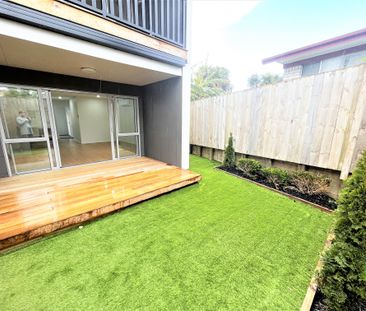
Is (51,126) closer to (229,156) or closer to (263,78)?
(229,156)

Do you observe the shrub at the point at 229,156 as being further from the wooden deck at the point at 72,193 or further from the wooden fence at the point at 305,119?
the wooden deck at the point at 72,193

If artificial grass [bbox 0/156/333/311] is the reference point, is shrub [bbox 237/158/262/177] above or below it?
above

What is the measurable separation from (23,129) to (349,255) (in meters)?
5.86

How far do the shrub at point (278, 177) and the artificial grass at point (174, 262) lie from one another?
0.85 m

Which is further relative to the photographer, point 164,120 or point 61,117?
point 61,117

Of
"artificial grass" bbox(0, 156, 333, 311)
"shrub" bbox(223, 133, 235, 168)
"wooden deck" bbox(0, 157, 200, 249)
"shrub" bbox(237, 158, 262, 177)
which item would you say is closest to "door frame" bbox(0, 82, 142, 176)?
"wooden deck" bbox(0, 157, 200, 249)

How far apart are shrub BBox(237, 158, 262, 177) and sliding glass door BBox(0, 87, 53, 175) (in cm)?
510

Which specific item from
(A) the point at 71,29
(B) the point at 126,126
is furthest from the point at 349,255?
(B) the point at 126,126

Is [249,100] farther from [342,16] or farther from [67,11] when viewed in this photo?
[342,16]

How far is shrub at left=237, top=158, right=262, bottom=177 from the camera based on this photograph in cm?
424

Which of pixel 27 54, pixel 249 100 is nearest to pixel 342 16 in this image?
pixel 249 100

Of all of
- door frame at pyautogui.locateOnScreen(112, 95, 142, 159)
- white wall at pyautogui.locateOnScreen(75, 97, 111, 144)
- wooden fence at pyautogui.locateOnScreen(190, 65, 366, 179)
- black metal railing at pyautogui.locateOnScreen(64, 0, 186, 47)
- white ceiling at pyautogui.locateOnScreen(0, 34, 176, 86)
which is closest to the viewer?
white ceiling at pyautogui.locateOnScreen(0, 34, 176, 86)

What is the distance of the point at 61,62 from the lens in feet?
10.8

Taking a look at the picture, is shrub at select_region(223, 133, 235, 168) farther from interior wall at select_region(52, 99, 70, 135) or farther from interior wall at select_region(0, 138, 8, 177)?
interior wall at select_region(52, 99, 70, 135)
